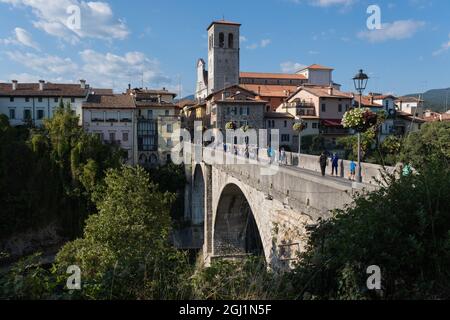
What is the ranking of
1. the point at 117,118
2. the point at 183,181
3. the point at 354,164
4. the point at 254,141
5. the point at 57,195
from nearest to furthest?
the point at 354,164, the point at 57,195, the point at 254,141, the point at 183,181, the point at 117,118

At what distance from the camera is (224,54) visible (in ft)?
272

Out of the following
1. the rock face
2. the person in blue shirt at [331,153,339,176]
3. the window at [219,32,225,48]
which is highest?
the window at [219,32,225,48]

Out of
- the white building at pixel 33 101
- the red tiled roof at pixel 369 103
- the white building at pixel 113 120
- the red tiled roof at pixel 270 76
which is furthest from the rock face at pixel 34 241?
the red tiled roof at pixel 270 76

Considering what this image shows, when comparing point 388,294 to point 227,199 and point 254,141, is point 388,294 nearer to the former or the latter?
point 227,199

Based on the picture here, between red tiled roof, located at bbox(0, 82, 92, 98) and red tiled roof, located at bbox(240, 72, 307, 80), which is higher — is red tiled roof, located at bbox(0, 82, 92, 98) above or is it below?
below

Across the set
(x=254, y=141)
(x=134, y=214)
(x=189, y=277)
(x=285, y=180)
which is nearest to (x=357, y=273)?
(x=189, y=277)

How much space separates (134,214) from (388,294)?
17.7 m

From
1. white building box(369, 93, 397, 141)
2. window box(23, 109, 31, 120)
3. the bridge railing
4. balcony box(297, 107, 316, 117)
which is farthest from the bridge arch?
white building box(369, 93, 397, 141)

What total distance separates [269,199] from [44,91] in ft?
162

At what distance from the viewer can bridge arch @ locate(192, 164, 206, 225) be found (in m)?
44.7

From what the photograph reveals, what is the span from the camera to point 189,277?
6.18 metres

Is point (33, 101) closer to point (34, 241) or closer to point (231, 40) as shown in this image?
point (34, 241)

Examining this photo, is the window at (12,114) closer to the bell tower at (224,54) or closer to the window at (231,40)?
the bell tower at (224,54)

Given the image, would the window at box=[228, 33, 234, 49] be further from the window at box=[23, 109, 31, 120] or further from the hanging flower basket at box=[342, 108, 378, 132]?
the hanging flower basket at box=[342, 108, 378, 132]
